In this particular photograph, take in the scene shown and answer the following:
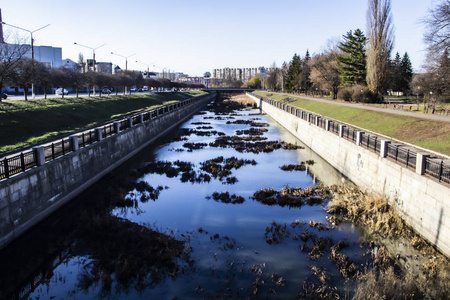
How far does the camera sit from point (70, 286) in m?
10.4

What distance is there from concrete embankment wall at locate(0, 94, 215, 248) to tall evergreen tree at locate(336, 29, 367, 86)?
130 ft

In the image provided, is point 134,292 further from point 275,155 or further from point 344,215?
point 275,155

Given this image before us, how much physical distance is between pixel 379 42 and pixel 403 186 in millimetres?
36594

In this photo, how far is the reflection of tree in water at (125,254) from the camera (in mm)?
10477

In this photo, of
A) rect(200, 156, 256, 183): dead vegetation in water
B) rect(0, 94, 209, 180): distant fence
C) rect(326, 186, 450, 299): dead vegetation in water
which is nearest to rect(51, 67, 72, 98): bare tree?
rect(0, 94, 209, 180): distant fence

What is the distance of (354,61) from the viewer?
5541 cm

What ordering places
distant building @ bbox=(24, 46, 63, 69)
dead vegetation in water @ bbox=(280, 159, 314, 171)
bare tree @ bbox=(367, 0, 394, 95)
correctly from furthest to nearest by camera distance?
distant building @ bbox=(24, 46, 63, 69)
bare tree @ bbox=(367, 0, 394, 95)
dead vegetation in water @ bbox=(280, 159, 314, 171)

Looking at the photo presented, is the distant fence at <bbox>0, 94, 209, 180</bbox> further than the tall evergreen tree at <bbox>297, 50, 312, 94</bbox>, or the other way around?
the tall evergreen tree at <bbox>297, 50, 312, 94</bbox>

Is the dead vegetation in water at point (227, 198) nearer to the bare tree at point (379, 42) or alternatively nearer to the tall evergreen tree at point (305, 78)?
the bare tree at point (379, 42)

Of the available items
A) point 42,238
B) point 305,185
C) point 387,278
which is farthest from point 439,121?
point 42,238

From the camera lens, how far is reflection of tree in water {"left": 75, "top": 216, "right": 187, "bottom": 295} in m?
10.5

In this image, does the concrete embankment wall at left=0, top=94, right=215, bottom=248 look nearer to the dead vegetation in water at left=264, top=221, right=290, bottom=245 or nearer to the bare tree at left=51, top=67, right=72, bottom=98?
the dead vegetation in water at left=264, top=221, right=290, bottom=245

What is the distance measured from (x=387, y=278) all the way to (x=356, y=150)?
36.6 ft

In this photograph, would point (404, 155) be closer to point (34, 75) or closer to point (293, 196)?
point (293, 196)
